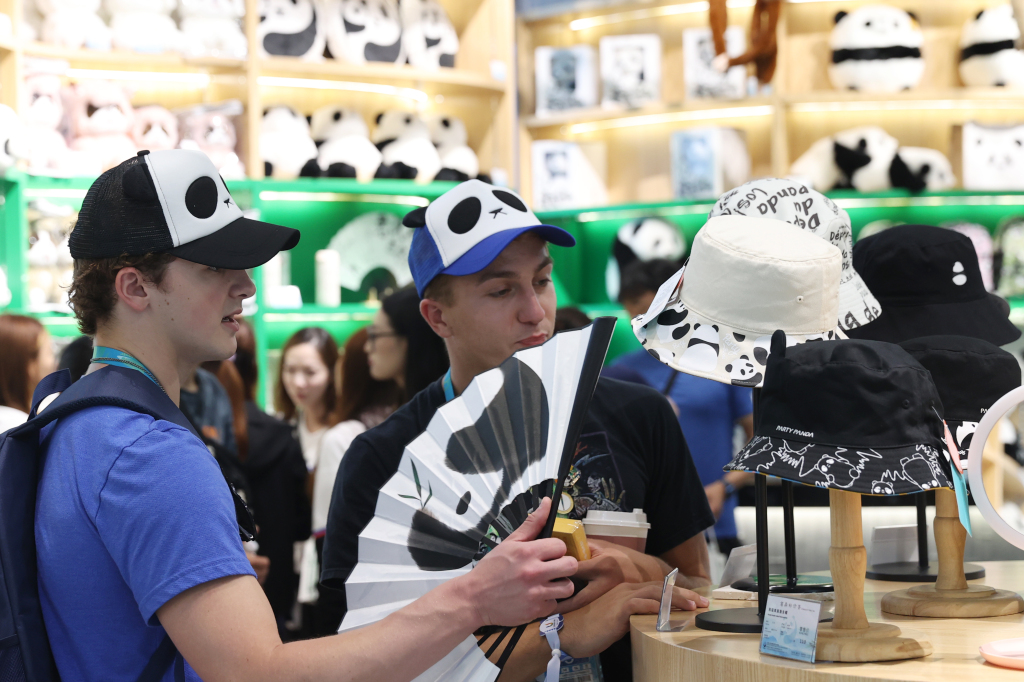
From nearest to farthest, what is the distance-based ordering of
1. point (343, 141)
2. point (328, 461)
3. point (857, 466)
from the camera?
1. point (857, 466)
2. point (328, 461)
3. point (343, 141)

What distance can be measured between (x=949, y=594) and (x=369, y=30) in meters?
3.86

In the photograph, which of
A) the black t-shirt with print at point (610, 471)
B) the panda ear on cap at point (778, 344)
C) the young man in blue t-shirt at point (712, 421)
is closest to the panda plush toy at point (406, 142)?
the young man in blue t-shirt at point (712, 421)

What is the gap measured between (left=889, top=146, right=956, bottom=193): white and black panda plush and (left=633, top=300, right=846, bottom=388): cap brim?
10.8 ft

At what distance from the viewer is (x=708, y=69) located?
4.75m

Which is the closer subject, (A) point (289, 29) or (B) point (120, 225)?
(B) point (120, 225)

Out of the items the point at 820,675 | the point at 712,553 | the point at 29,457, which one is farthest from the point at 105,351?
the point at 712,553

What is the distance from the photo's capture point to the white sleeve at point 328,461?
3318 millimetres

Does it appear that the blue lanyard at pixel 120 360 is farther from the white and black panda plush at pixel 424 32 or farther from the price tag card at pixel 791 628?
the white and black panda plush at pixel 424 32

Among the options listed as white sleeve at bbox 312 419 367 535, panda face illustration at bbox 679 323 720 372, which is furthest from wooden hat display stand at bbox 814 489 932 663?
white sleeve at bbox 312 419 367 535

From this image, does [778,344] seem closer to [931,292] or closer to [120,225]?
[931,292]

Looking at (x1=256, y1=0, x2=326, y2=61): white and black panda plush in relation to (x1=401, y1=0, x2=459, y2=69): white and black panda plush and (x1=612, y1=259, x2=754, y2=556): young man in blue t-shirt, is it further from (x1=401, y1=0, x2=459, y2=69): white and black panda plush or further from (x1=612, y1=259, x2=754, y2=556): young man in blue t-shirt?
(x1=612, y1=259, x2=754, y2=556): young man in blue t-shirt

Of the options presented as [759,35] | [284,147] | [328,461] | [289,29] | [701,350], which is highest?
[289,29]

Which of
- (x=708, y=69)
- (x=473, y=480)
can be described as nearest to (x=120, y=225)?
(x=473, y=480)

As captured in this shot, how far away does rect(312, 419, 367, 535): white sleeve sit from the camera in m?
3.32
